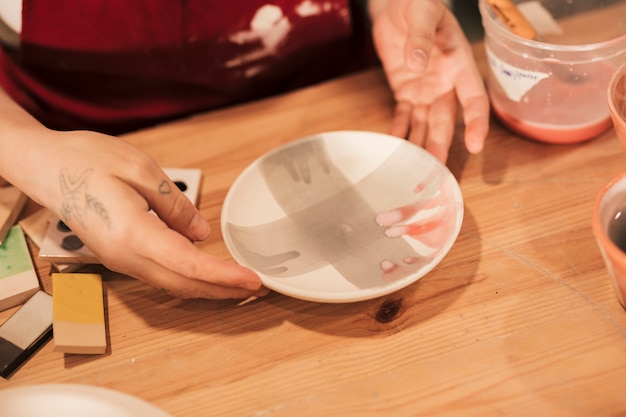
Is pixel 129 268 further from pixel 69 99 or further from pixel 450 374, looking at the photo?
pixel 69 99

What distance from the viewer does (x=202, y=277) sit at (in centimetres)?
58

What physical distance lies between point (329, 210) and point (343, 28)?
0.39 metres

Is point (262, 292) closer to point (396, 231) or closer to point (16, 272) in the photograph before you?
point (396, 231)

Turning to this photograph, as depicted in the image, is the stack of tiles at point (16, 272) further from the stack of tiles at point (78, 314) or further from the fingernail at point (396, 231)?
the fingernail at point (396, 231)

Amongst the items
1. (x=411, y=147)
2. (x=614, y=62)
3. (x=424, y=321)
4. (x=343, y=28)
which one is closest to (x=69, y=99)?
(x=343, y=28)

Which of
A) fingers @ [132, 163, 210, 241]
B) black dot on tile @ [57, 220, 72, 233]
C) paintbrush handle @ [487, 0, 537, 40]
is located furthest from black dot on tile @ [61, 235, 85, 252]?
paintbrush handle @ [487, 0, 537, 40]

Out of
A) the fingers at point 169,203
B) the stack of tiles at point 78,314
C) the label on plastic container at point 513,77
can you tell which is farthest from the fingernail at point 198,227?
the label on plastic container at point 513,77

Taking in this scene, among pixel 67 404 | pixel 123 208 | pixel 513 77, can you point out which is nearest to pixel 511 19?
pixel 513 77

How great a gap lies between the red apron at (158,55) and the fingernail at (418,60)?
0.92ft

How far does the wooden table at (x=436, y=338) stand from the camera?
0.55 meters

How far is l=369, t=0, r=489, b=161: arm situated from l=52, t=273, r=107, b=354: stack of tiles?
424 millimetres

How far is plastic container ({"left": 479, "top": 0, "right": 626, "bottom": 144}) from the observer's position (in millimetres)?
688

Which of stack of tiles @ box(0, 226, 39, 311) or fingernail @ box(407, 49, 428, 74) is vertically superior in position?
fingernail @ box(407, 49, 428, 74)

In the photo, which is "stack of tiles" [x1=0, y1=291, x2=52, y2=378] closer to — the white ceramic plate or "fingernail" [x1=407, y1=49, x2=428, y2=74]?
the white ceramic plate
